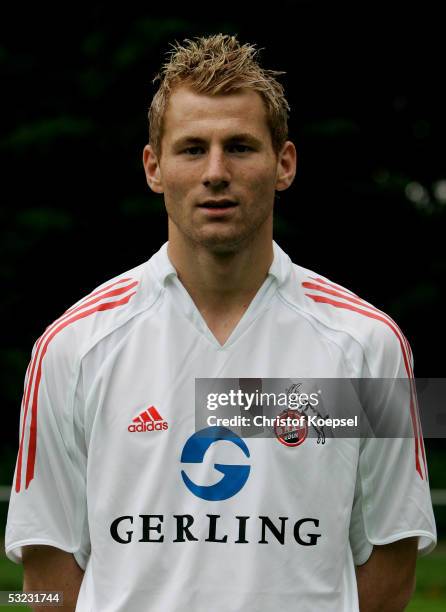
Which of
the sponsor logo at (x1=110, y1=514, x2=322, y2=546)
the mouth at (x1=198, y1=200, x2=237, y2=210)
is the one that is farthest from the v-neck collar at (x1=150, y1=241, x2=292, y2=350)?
the sponsor logo at (x1=110, y1=514, x2=322, y2=546)

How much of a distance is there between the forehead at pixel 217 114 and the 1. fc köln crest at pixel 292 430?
0.79m

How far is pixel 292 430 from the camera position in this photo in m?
3.25

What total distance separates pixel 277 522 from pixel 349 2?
45.3ft

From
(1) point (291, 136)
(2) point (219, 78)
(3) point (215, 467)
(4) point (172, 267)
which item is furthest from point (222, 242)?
(1) point (291, 136)

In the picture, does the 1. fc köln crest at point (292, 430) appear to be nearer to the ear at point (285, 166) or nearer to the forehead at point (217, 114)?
the ear at point (285, 166)

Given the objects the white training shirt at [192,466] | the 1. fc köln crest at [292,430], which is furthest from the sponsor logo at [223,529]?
the 1. fc köln crest at [292,430]

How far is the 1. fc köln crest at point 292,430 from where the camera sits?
323 cm

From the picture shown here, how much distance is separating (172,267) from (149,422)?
0.48 meters

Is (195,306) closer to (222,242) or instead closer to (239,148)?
(222,242)

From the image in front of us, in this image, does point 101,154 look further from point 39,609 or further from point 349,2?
point 39,609

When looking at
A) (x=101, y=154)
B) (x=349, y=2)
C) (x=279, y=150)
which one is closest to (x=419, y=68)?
(x=349, y=2)

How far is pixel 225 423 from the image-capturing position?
3281 millimetres

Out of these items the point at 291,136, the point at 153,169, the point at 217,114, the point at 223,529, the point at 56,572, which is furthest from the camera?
the point at 291,136

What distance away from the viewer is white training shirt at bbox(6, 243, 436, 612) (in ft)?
10.2
